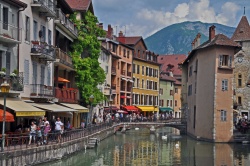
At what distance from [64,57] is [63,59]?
0.70 m

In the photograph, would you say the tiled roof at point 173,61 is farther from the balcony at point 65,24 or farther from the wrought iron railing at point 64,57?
the wrought iron railing at point 64,57

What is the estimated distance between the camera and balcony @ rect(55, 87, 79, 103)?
46103 millimetres

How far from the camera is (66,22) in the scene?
49.6 metres

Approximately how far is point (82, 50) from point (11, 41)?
2541cm

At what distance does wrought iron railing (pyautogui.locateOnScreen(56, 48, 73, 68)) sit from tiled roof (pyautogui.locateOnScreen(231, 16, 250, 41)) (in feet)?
136

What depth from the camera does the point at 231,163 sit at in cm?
3903

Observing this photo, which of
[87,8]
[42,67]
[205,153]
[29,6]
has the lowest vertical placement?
[205,153]

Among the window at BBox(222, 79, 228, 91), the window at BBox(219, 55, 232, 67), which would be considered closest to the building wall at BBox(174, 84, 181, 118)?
the window at BBox(219, 55, 232, 67)

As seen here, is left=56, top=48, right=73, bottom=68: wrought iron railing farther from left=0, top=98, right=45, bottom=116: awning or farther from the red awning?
the red awning

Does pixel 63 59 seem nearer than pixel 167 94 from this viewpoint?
Yes

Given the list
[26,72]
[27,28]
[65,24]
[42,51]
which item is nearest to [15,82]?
[26,72]

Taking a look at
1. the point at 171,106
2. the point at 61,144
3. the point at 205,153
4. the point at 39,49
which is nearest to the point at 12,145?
the point at 61,144

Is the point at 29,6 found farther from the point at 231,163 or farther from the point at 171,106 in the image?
the point at 171,106

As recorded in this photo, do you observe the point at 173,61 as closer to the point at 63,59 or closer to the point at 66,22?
the point at 66,22
